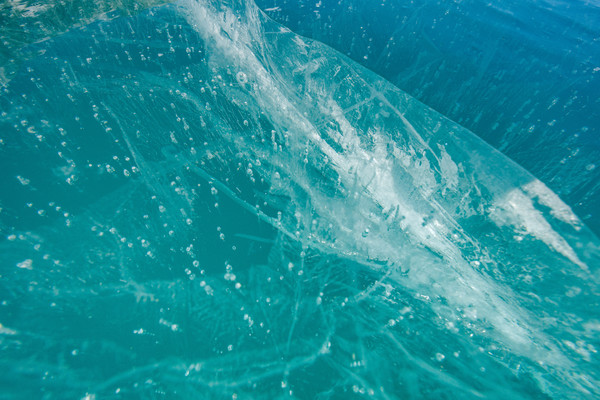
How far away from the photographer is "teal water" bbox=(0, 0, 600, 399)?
109 centimetres

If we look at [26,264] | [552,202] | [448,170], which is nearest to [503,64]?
[448,170]

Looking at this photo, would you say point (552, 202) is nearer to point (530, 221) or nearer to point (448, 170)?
point (530, 221)

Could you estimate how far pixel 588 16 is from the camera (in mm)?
1841

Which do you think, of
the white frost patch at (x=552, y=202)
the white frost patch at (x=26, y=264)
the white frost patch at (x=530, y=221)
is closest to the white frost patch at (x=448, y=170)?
the white frost patch at (x=530, y=221)

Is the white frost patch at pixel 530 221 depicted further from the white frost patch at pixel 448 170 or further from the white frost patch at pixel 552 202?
the white frost patch at pixel 448 170

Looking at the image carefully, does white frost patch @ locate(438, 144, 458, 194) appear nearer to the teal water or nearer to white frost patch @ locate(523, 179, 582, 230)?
the teal water

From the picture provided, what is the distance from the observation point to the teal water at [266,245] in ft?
3.58

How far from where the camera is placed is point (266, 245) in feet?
4.41

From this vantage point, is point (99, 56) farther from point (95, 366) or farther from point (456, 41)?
point (456, 41)

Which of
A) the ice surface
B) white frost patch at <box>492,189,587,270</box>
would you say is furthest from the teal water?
the ice surface

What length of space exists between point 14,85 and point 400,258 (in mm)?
2339

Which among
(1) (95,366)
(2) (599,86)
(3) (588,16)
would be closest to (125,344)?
(1) (95,366)

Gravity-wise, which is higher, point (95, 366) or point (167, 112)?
point (167, 112)

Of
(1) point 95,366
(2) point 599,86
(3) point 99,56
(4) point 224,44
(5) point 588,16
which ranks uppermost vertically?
(5) point 588,16
